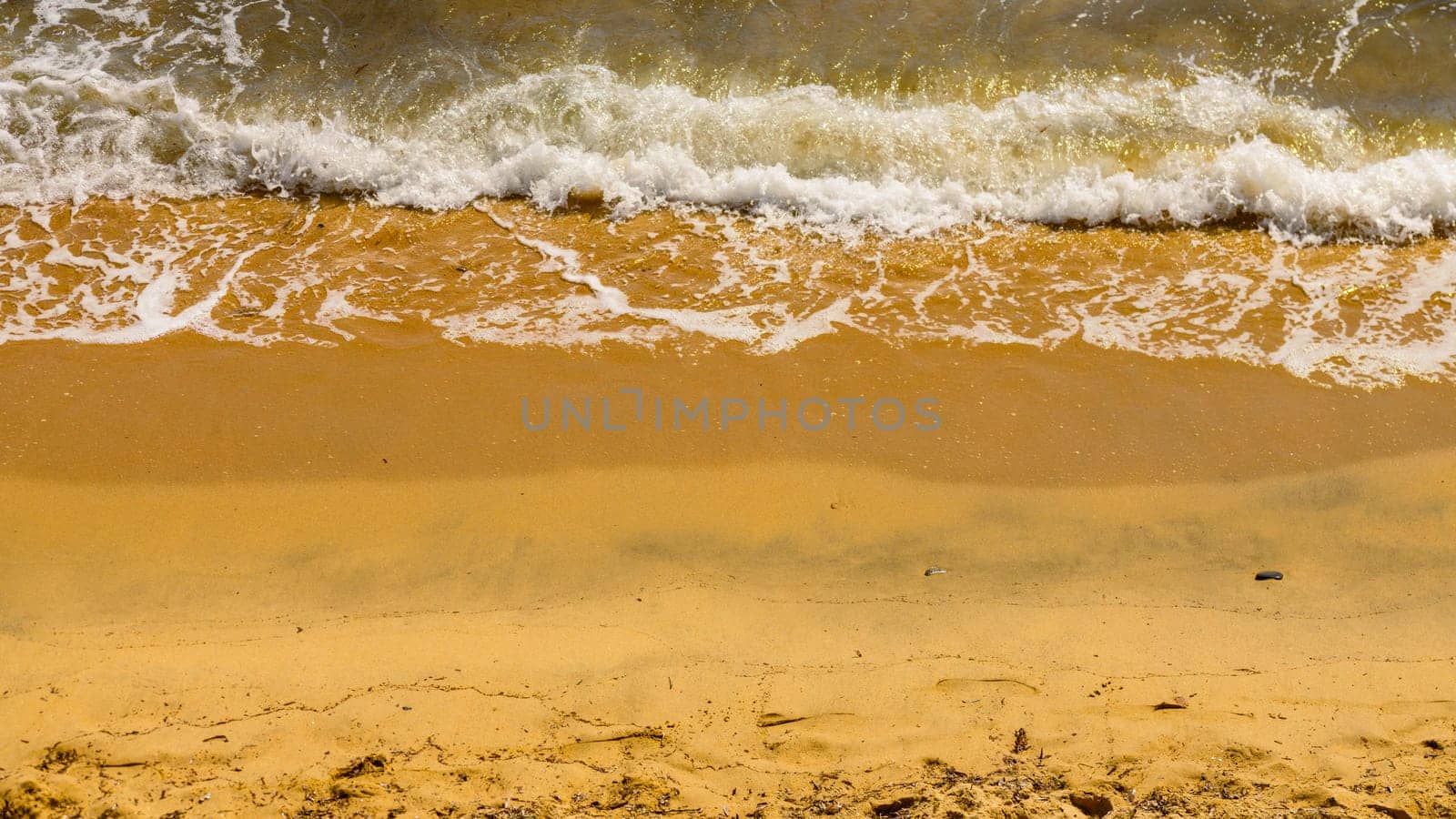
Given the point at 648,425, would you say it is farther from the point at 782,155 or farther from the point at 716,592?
the point at 782,155

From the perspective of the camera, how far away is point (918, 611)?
4.16 m

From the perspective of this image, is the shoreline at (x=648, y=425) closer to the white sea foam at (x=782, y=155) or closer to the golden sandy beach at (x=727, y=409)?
the golden sandy beach at (x=727, y=409)

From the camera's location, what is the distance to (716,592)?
4.24 m

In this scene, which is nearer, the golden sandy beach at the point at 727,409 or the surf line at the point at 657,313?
the golden sandy beach at the point at 727,409

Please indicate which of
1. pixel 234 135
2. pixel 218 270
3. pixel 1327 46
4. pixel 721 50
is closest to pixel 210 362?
pixel 218 270

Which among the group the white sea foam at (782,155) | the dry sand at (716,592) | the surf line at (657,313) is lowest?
the dry sand at (716,592)

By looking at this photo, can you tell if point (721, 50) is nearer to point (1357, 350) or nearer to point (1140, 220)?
point (1140, 220)

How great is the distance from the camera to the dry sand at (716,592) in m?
3.49

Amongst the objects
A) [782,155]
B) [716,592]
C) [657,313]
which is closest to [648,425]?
[657,313]

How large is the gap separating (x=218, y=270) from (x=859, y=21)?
597 centimetres

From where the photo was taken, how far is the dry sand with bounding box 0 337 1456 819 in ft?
11.4

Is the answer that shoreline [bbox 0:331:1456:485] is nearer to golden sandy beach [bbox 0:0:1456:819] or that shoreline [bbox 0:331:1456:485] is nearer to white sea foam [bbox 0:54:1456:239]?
golden sandy beach [bbox 0:0:1456:819]

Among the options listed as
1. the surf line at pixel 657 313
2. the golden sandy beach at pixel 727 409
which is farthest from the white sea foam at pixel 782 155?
the surf line at pixel 657 313

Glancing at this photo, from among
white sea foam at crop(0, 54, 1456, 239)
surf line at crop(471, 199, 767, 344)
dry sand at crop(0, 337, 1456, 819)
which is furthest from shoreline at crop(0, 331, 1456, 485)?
white sea foam at crop(0, 54, 1456, 239)
